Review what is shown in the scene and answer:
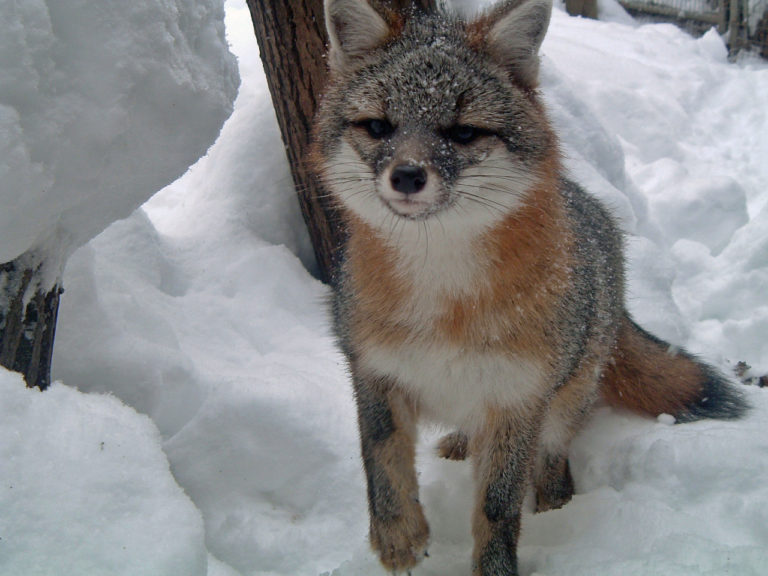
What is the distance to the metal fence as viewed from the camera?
8.33 metres

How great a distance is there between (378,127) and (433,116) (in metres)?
0.20

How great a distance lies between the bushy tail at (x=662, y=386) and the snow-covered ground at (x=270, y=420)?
0.09m

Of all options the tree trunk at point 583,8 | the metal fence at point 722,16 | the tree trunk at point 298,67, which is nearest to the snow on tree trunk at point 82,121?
the tree trunk at point 298,67

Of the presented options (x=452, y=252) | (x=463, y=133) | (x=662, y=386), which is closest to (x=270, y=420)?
(x=452, y=252)

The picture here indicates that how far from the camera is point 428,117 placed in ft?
6.78

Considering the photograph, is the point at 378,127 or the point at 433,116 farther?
the point at 378,127

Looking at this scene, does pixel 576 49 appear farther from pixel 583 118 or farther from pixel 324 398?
pixel 324 398

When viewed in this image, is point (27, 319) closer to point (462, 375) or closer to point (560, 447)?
point (462, 375)

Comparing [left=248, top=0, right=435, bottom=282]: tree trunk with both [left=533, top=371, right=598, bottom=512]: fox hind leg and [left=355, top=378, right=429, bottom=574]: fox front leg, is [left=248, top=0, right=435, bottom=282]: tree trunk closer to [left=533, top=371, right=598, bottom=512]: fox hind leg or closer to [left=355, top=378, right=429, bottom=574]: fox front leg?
[left=355, top=378, right=429, bottom=574]: fox front leg

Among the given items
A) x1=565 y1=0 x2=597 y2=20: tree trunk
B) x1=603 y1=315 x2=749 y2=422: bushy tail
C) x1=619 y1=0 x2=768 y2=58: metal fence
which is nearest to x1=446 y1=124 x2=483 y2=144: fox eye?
x1=603 y1=315 x2=749 y2=422: bushy tail

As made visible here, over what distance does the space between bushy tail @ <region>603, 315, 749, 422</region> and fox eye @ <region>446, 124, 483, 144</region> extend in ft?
4.74

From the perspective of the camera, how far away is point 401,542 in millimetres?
2400

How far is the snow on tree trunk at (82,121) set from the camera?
1.99 m

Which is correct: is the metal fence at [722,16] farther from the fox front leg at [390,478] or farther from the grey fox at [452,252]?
the fox front leg at [390,478]
